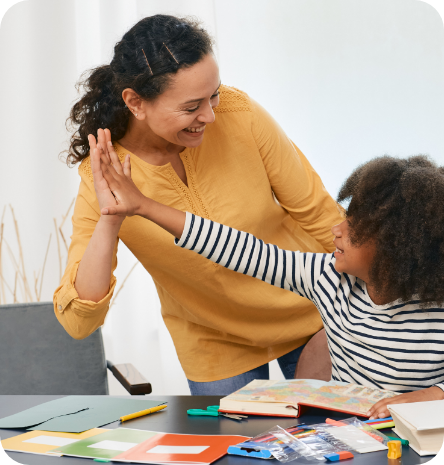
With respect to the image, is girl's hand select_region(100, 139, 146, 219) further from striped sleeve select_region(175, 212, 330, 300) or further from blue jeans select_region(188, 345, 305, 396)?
blue jeans select_region(188, 345, 305, 396)

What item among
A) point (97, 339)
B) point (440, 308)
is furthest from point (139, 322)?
point (440, 308)

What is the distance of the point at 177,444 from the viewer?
0.86 m

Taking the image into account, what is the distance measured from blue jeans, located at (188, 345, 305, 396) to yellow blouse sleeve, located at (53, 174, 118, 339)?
376 millimetres

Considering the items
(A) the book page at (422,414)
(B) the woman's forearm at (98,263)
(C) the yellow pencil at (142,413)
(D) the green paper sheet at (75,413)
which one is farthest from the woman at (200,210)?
(A) the book page at (422,414)

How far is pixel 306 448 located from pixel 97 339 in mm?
1134

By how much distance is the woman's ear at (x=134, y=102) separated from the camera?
3.97 feet

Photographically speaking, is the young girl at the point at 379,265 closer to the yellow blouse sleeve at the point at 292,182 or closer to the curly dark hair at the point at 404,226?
the curly dark hair at the point at 404,226

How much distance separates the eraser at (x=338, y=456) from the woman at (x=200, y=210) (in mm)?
582

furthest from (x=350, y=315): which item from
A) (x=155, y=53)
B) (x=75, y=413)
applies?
(x=155, y=53)

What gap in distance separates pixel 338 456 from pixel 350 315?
438 mm

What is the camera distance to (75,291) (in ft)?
3.94

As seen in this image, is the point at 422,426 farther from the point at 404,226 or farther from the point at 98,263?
the point at 98,263

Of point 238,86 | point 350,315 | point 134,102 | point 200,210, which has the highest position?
point 238,86

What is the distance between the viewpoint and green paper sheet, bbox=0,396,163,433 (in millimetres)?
997
